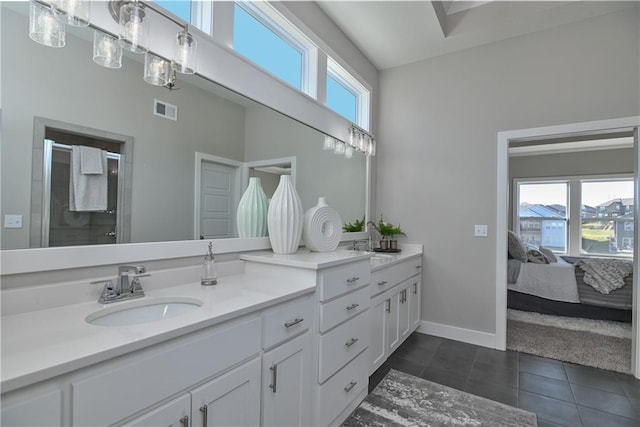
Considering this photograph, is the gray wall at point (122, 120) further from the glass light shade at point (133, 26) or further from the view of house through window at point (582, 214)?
the view of house through window at point (582, 214)

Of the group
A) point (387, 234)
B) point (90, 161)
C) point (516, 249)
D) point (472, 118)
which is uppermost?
point (472, 118)

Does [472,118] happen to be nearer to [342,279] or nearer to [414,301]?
[414,301]

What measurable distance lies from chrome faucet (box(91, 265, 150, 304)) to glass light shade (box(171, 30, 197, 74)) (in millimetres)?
919

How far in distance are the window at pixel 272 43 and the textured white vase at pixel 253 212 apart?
0.80m

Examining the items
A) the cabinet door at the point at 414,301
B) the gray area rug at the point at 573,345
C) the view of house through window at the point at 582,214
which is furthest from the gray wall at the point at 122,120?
the view of house through window at the point at 582,214

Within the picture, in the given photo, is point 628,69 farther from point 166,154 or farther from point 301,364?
point 166,154

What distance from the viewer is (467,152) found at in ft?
10.1

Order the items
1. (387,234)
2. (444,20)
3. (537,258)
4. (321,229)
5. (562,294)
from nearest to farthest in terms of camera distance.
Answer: (321,229), (444,20), (387,234), (562,294), (537,258)

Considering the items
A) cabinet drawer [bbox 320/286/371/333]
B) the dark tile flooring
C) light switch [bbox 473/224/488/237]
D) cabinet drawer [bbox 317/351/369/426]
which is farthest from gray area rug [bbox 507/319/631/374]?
cabinet drawer [bbox 320/286/371/333]

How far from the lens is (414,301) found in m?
3.05

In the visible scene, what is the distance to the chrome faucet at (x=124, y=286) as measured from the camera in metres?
1.19

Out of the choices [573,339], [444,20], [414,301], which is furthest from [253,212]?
[573,339]

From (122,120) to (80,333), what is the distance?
90 cm

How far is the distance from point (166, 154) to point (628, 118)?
3400mm
